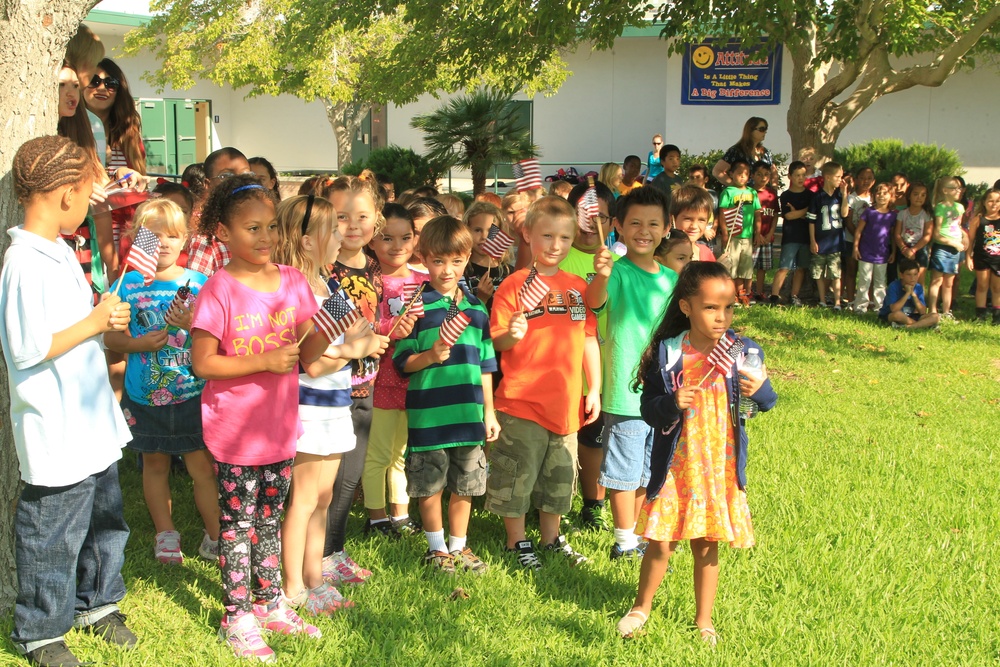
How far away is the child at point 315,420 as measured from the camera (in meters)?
3.64

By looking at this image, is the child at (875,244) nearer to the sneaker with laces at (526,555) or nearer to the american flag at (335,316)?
the sneaker with laces at (526,555)

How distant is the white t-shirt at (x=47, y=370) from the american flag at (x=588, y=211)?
7.59ft

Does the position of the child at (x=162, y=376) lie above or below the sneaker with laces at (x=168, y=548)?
above

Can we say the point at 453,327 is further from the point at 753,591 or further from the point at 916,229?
the point at 916,229

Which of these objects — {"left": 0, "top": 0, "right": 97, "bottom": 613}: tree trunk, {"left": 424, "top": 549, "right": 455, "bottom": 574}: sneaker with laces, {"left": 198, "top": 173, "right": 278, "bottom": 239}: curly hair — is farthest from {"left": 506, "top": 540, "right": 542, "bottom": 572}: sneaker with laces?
{"left": 0, "top": 0, "right": 97, "bottom": 613}: tree trunk

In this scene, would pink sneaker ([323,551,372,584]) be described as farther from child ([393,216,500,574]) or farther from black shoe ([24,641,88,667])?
black shoe ([24,641,88,667])

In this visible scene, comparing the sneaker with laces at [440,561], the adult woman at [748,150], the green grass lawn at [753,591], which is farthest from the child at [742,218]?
the sneaker with laces at [440,561]

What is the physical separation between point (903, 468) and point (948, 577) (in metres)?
1.50

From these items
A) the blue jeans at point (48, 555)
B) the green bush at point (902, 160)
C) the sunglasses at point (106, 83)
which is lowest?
the blue jeans at point (48, 555)

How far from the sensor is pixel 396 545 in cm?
452

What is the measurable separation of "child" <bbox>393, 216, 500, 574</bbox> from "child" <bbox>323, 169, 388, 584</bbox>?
0.19 metres

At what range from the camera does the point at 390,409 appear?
457 cm

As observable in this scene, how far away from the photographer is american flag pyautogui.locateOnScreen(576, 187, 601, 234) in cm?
464

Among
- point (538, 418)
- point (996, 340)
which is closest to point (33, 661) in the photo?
point (538, 418)
